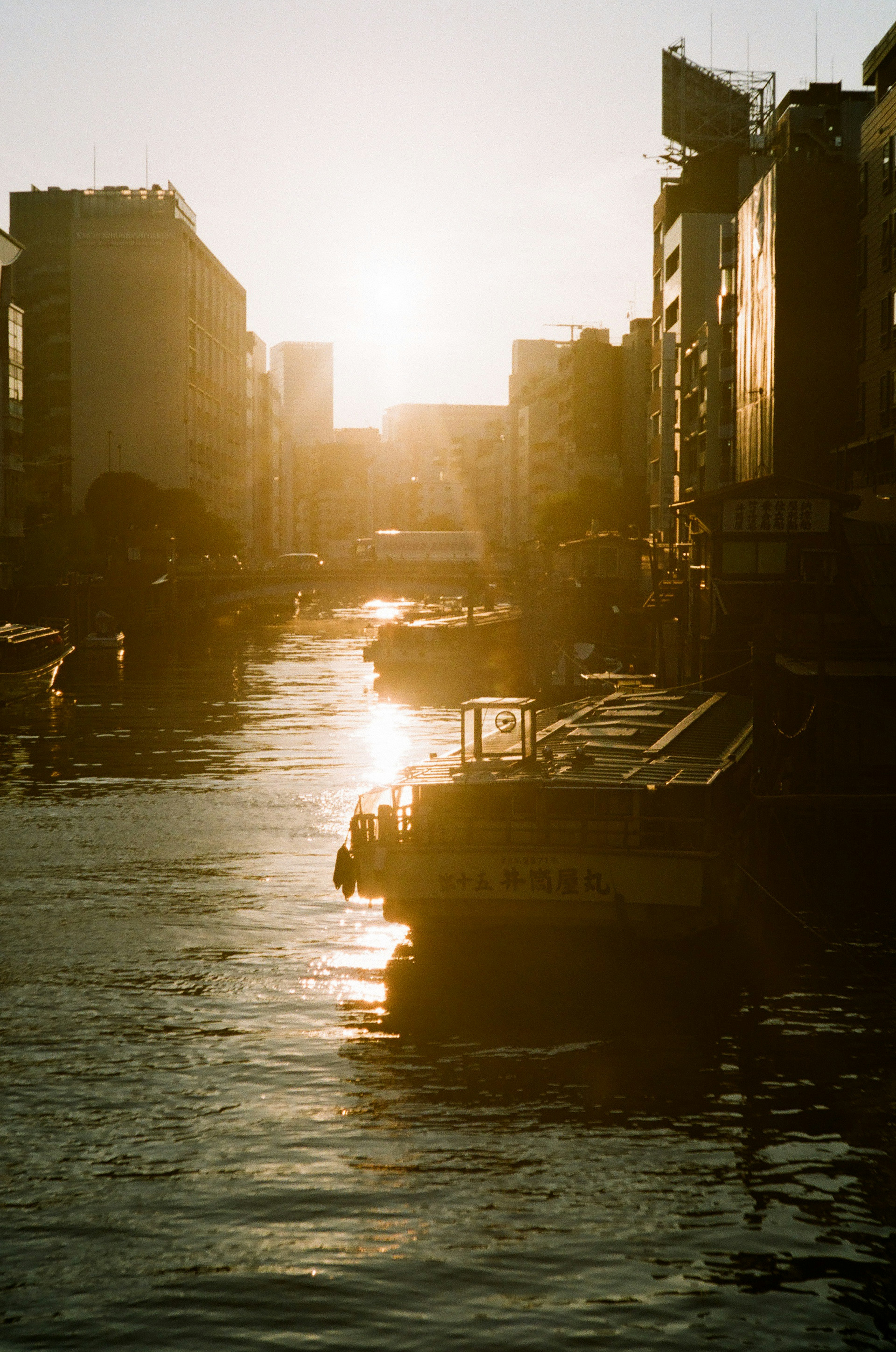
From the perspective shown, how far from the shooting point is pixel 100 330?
176375 millimetres

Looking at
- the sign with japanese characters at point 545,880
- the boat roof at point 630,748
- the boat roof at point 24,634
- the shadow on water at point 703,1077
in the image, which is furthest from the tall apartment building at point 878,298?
the boat roof at point 24,634

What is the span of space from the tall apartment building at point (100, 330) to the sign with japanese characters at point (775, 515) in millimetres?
137481

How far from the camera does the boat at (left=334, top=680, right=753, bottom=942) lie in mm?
22266

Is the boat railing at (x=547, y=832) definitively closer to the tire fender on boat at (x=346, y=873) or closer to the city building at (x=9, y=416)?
the tire fender on boat at (x=346, y=873)

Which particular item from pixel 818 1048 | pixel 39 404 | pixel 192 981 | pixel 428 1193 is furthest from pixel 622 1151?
pixel 39 404

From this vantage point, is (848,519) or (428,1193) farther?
(848,519)

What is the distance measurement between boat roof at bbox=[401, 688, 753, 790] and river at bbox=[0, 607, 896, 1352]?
3.17 metres

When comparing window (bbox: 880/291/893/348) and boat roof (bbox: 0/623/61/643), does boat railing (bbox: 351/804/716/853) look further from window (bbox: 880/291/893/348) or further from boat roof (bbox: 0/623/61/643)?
boat roof (bbox: 0/623/61/643)

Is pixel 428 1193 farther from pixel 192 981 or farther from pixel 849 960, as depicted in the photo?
pixel 849 960

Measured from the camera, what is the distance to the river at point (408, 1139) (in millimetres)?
13008

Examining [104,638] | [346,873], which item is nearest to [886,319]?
[346,873]

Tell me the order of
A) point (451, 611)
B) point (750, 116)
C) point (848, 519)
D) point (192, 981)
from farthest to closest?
point (451, 611) < point (750, 116) < point (848, 519) < point (192, 981)

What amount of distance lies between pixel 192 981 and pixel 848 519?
3123 centimetres

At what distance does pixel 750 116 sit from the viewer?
111188 mm
